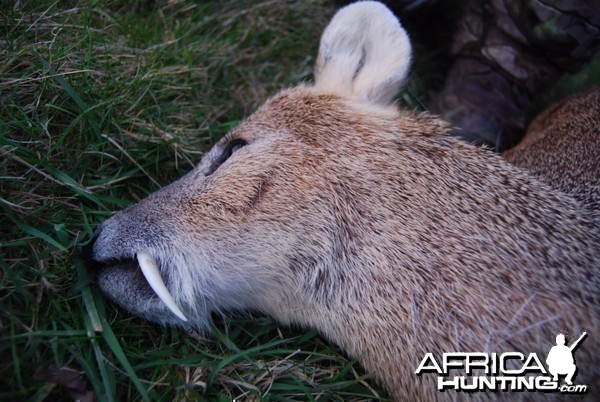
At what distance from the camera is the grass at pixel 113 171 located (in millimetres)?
2430

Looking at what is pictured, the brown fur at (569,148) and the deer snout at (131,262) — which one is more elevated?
the brown fur at (569,148)

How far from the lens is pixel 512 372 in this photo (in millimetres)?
2164

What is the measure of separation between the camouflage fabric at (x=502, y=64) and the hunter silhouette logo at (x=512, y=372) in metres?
1.95

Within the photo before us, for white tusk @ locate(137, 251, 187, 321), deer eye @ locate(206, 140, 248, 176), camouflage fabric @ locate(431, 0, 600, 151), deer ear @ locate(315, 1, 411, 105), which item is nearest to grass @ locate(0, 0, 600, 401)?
white tusk @ locate(137, 251, 187, 321)

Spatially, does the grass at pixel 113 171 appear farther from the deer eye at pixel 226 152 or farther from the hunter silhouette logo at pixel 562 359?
the hunter silhouette logo at pixel 562 359

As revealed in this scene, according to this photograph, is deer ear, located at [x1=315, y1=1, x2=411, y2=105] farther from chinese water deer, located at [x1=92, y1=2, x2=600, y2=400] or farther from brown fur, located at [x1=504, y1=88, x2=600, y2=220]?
brown fur, located at [x1=504, y1=88, x2=600, y2=220]

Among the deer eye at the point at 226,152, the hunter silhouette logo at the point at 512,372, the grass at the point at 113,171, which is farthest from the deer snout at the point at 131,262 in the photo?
the hunter silhouette logo at the point at 512,372

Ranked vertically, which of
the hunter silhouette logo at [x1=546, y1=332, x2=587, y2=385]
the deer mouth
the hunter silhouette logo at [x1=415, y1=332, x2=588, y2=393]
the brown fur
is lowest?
the deer mouth

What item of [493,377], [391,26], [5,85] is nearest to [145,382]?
[493,377]

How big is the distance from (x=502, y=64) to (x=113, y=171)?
274 centimetres

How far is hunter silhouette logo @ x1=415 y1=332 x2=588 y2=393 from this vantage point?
2.14 m

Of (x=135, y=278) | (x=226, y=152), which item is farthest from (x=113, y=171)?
(x=135, y=278)

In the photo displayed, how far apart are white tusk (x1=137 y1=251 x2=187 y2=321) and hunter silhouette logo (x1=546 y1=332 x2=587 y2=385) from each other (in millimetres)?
1501

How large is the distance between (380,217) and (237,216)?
2.08 feet
